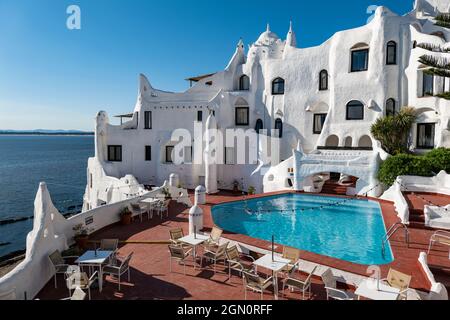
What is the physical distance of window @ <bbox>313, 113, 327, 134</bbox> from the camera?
28266mm

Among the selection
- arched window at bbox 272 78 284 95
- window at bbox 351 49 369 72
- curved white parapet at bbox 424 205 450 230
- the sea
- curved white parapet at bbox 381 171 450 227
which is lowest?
the sea

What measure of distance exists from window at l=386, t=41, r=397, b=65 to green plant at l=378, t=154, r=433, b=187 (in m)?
10.1

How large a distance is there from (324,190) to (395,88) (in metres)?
10.9

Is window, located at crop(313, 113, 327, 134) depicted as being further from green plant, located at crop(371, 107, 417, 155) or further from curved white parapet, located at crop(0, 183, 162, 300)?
curved white parapet, located at crop(0, 183, 162, 300)

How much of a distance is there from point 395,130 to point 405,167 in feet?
18.6

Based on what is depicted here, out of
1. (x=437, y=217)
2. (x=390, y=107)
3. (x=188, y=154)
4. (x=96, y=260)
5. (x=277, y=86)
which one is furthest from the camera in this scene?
(x=277, y=86)

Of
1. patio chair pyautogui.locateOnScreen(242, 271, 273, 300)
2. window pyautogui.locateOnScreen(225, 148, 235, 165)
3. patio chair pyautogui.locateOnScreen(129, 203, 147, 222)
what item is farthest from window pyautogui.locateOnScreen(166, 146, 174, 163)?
patio chair pyautogui.locateOnScreen(242, 271, 273, 300)

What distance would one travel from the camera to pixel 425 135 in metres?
23.4

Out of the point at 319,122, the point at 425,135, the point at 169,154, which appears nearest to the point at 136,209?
the point at 169,154

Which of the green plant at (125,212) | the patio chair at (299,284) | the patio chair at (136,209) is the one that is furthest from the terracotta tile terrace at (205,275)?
the patio chair at (136,209)

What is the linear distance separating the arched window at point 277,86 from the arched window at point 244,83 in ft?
9.99

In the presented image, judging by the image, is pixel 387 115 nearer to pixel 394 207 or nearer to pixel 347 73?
pixel 347 73

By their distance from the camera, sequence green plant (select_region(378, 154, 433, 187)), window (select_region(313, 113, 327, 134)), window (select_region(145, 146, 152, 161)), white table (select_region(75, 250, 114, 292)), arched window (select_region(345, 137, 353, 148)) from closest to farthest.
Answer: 1. white table (select_region(75, 250, 114, 292))
2. green plant (select_region(378, 154, 433, 187))
3. arched window (select_region(345, 137, 353, 148))
4. window (select_region(313, 113, 327, 134))
5. window (select_region(145, 146, 152, 161))

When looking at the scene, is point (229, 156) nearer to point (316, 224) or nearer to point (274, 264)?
point (316, 224)
